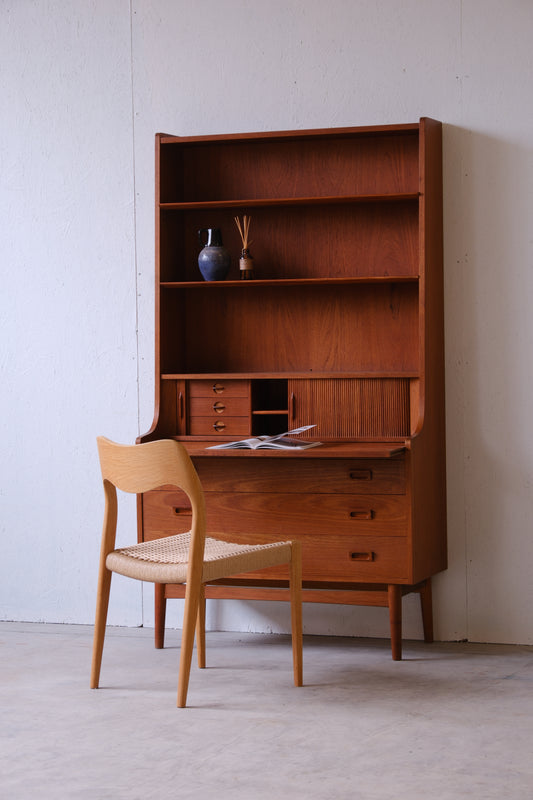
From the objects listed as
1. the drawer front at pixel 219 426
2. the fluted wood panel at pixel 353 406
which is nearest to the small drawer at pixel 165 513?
the drawer front at pixel 219 426

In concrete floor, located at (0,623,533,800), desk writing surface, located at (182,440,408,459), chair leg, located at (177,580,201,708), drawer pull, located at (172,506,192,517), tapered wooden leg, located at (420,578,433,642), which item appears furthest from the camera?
tapered wooden leg, located at (420,578,433,642)

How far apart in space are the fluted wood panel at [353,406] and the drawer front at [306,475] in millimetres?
281

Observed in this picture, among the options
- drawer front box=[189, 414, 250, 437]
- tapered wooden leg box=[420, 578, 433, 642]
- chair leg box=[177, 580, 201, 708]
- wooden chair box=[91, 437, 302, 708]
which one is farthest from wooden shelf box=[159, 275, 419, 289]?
chair leg box=[177, 580, 201, 708]

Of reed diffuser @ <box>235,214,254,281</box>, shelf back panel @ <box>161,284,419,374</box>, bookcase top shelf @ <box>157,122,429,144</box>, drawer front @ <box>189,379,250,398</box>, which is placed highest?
bookcase top shelf @ <box>157,122,429,144</box>

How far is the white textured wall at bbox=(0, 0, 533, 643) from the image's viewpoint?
13.1ft

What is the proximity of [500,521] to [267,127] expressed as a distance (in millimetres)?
1875

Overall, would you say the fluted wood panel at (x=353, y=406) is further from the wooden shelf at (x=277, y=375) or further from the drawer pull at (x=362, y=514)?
the drawer pull at (x=362, y=514)

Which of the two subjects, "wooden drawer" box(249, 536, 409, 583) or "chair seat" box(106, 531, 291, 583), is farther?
"wooden drawer" box(249, 536, 409, 583)

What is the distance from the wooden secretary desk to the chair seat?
0.39 metres

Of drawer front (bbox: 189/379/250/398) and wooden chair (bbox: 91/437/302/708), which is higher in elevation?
drawer front (bbox: 189/379/250/398)

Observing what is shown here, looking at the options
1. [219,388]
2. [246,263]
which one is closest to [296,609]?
[219,388]

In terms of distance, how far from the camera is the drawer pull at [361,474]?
3.68m

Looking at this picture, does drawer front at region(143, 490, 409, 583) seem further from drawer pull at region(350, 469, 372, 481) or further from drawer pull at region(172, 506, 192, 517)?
drawer pull at region(350, 469, 372, 481)

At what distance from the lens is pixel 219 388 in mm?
4074
